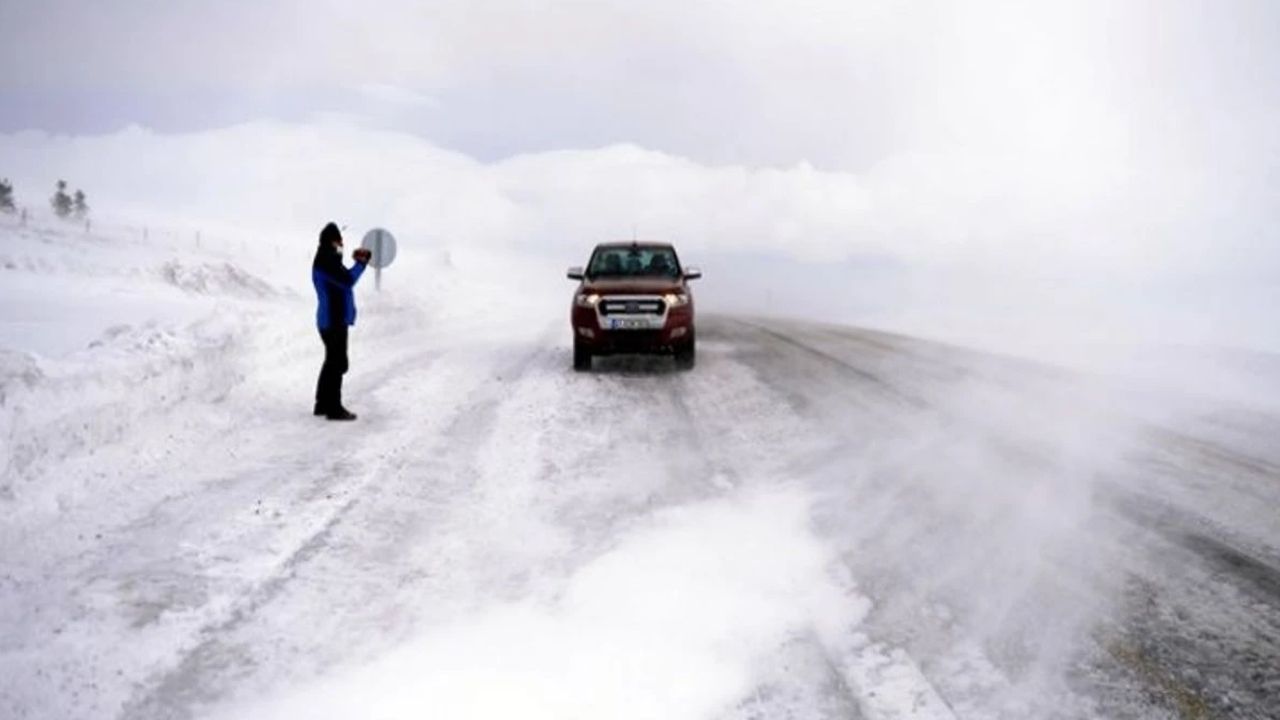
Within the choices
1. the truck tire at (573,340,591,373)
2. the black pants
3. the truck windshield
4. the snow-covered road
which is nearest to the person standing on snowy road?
the black pants

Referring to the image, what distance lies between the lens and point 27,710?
9.50ft

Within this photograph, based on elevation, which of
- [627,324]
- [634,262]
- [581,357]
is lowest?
[581,357]

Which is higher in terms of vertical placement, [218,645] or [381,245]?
[381,245]

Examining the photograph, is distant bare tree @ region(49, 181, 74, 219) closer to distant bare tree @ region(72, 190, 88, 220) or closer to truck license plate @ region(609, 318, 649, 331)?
distant bare tree @ region(72, 190, 88, 220)

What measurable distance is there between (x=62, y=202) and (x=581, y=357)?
250 feet

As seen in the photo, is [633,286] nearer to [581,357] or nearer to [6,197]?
[581,357]

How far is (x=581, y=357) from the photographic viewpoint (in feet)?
37.9

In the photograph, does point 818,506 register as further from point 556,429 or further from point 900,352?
point 900,352

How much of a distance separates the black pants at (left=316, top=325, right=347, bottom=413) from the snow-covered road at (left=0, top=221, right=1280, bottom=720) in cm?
52

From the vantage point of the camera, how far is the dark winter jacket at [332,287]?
318 inches

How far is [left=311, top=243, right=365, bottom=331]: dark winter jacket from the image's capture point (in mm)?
8086

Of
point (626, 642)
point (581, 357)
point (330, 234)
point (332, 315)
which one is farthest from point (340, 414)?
point (626, 642)

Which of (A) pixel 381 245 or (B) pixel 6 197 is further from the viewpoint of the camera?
(B) pixel 6 197

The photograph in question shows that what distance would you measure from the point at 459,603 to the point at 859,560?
2.13m
